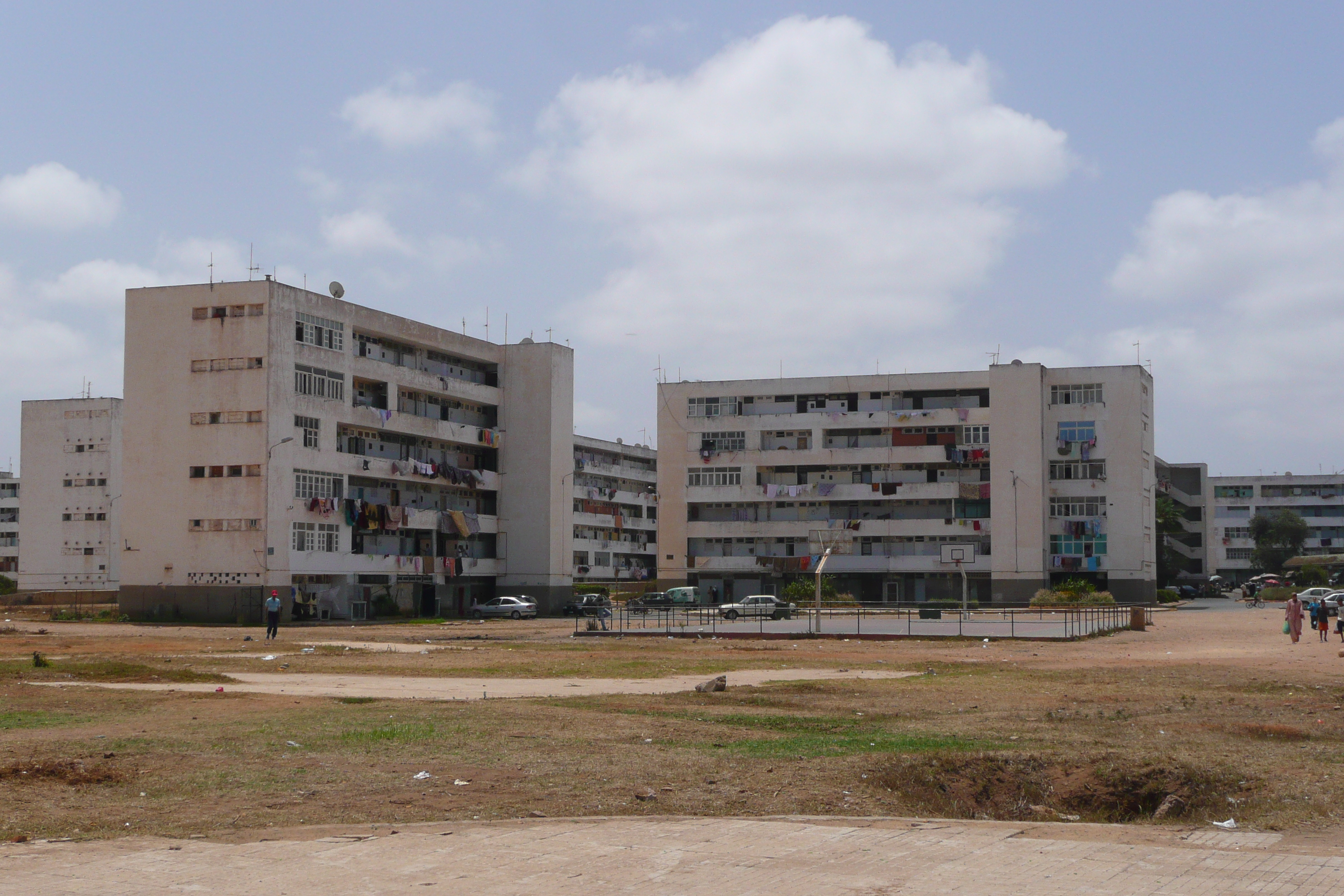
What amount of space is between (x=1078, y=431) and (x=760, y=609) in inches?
1392

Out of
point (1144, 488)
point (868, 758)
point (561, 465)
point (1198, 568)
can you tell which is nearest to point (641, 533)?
point (561, 465)

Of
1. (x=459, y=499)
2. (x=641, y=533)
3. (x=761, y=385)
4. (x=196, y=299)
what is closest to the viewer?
(x=196, y=299)

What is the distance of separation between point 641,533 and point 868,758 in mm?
118099

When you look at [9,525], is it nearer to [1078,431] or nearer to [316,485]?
[316,485]

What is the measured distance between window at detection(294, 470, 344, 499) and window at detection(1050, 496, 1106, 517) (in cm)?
5168

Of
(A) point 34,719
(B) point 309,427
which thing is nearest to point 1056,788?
(A) point 34,719

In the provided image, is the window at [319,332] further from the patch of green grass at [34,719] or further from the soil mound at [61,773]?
the soil mound at [61,773]

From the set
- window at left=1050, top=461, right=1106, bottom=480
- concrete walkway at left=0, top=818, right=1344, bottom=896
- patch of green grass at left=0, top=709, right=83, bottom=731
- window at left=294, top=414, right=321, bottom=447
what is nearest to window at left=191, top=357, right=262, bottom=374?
window at left=294, top=414, right=321, bottom=447

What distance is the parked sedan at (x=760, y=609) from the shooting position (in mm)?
70875

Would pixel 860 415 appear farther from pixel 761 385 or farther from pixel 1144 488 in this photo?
pixel 1144 488

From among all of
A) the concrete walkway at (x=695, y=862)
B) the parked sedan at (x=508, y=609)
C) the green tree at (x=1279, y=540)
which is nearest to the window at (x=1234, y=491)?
the green tree at (x=1279, y=540)

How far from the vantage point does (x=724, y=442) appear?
4077 inches

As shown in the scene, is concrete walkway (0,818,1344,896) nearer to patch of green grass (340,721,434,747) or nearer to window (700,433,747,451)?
patch of green grass (340,721,434,747)

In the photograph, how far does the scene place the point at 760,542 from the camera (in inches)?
4031
